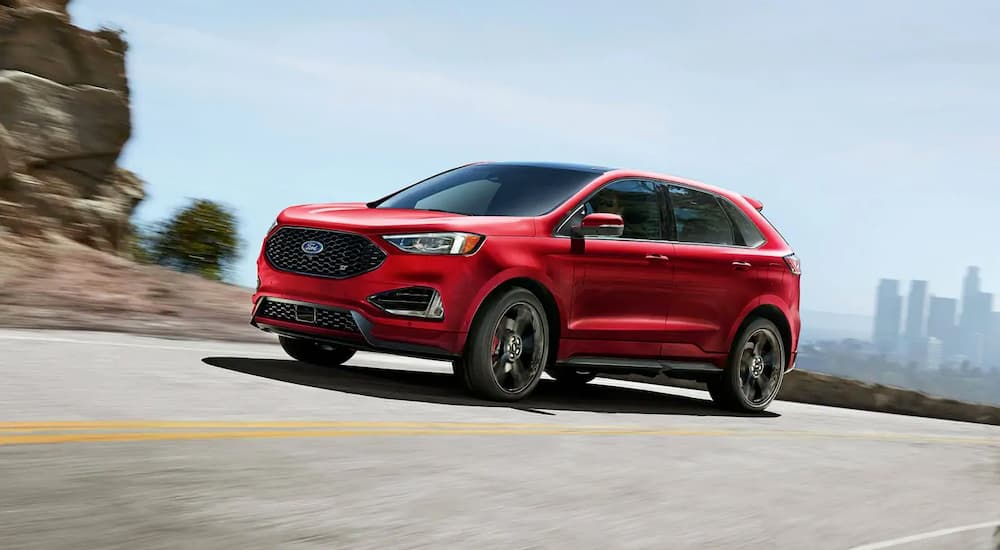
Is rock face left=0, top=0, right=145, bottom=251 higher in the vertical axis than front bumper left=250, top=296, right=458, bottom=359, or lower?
higher

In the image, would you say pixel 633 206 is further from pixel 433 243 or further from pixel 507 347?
pixel 433 243

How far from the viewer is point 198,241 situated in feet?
70.3

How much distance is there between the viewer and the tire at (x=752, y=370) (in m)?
11.2

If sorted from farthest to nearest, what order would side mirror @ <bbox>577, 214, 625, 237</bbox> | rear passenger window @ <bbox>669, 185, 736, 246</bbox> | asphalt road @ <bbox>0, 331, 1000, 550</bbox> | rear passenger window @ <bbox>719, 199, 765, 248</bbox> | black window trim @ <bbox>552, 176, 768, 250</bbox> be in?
rear passenger window @ <bbox>719, 199, 765, 248</bbox>
rear passenger window @ <bbox>669, 185, 736, 246</bbox>
black window trim @ <bbox>552, 176, 768, 250</bbox>
side mirror @ <bbox>577, 214, 625, 237</bbox>
asphalt road @ <bbox>0, 331, 1000, 550</bbox>

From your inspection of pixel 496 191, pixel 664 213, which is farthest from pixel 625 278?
pixel 496 191

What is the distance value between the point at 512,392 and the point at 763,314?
3.00m

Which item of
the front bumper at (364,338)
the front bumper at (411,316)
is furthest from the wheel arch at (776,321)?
the front bumper at (364,338)

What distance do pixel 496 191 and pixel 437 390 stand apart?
1519 mm

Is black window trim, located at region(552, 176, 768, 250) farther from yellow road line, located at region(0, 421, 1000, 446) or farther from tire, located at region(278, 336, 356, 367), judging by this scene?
tire, located at region(278, 336, 356, 367)

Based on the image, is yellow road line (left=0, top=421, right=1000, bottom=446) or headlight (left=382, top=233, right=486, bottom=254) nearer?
yellow road line (left=0, top=421, right=1000, bottom=446)

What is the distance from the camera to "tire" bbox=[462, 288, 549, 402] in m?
8.99

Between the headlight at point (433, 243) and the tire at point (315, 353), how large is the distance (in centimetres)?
195

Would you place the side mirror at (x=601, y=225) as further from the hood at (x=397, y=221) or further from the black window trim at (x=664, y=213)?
the hood at (x=397, y=221)

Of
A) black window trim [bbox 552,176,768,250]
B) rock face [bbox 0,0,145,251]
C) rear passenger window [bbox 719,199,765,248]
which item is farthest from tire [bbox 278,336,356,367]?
rock face [bbox 0,0,145,251]
